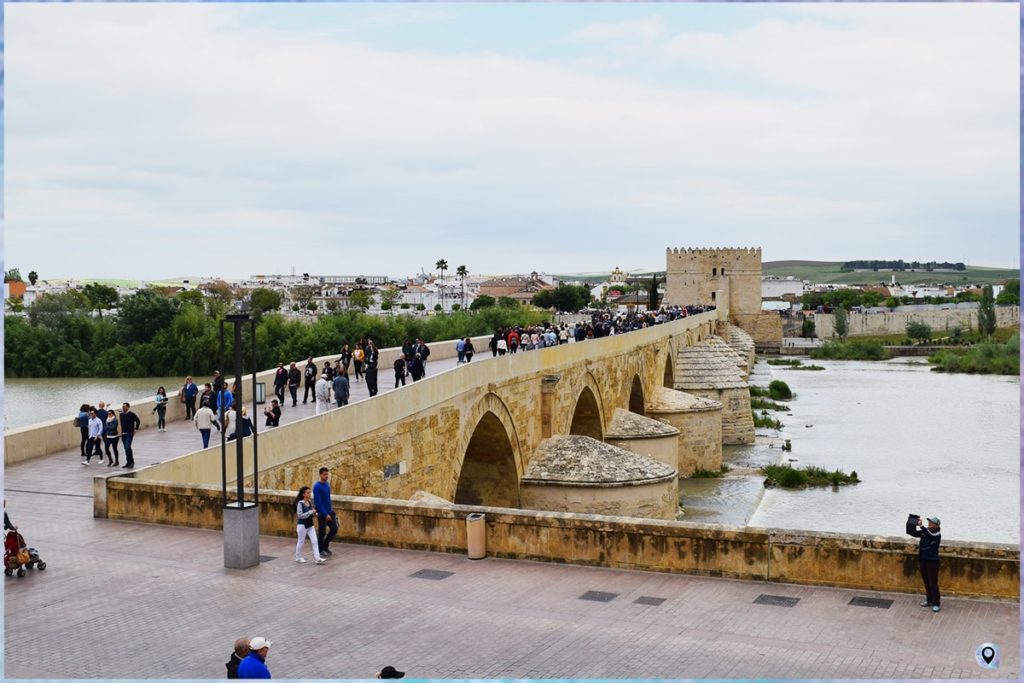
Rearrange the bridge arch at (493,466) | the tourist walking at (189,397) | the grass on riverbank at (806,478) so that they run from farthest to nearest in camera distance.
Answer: the grass on riverbank at (806,478) → the bridge arch at (493,466) → the tourist walking at (189,397)

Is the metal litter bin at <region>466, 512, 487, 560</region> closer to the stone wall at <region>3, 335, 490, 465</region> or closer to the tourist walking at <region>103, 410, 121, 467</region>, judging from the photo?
the tourist walking at <region>103, 410, 121, 467</region>

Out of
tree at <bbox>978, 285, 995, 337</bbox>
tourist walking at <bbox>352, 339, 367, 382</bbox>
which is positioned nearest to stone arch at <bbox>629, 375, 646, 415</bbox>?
tourist walking at <bbox>352, 339, 367, 382</bbox>

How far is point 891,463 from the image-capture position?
2792 cm

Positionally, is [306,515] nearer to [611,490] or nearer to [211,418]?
[211,418]

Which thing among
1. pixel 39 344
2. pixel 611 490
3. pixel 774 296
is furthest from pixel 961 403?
pixel 774 296

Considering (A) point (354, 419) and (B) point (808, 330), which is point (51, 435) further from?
(B) point (808, 330)

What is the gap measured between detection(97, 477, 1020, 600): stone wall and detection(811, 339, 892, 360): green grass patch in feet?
215

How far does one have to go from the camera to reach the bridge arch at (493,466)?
52.5 ft

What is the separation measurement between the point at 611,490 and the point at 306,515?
9.56 metres

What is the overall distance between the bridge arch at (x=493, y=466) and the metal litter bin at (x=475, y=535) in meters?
7.81

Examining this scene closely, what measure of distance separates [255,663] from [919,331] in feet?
267

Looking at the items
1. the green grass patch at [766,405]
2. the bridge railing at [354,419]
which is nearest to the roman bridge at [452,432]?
the bridge railing at [354,419]

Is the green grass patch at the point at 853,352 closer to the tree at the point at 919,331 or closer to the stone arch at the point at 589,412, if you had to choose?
the tree at the point at 919,331

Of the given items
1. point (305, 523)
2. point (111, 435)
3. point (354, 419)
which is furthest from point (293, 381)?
point (305, 523)
